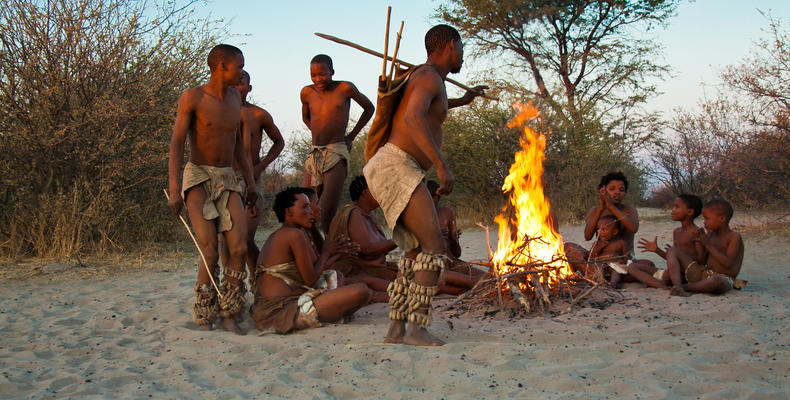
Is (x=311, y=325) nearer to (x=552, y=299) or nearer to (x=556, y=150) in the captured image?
(x=552, y=299)

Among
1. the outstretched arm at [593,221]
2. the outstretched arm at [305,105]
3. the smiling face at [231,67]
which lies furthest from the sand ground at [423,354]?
the outstretched arm at [305,105]

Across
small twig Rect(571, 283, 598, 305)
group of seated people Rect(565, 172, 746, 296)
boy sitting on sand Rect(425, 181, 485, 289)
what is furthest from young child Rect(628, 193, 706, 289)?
boy sitting on sand Rect(425, 181, 485, 289)

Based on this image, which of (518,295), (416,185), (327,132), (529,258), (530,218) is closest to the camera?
(416,185)

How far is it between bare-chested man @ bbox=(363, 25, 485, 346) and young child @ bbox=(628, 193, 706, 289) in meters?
2.55

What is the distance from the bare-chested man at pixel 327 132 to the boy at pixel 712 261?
113 inches

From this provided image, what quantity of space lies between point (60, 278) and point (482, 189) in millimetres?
9833

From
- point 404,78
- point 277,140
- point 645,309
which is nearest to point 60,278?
point 277,140

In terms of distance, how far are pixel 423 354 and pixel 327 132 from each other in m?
2.95

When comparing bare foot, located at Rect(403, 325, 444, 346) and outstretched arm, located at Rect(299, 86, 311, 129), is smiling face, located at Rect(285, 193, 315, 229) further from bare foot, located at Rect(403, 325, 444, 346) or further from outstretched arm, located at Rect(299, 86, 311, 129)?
outstretched arm, located at Rect(299, 86, 311, 129)

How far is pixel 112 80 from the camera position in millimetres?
8180

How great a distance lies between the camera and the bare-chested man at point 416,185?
3.39m

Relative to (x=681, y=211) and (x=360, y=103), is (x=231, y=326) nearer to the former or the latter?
(x=360, y=103)

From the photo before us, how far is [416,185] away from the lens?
341 centimetres

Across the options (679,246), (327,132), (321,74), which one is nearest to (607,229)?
(679,246)
